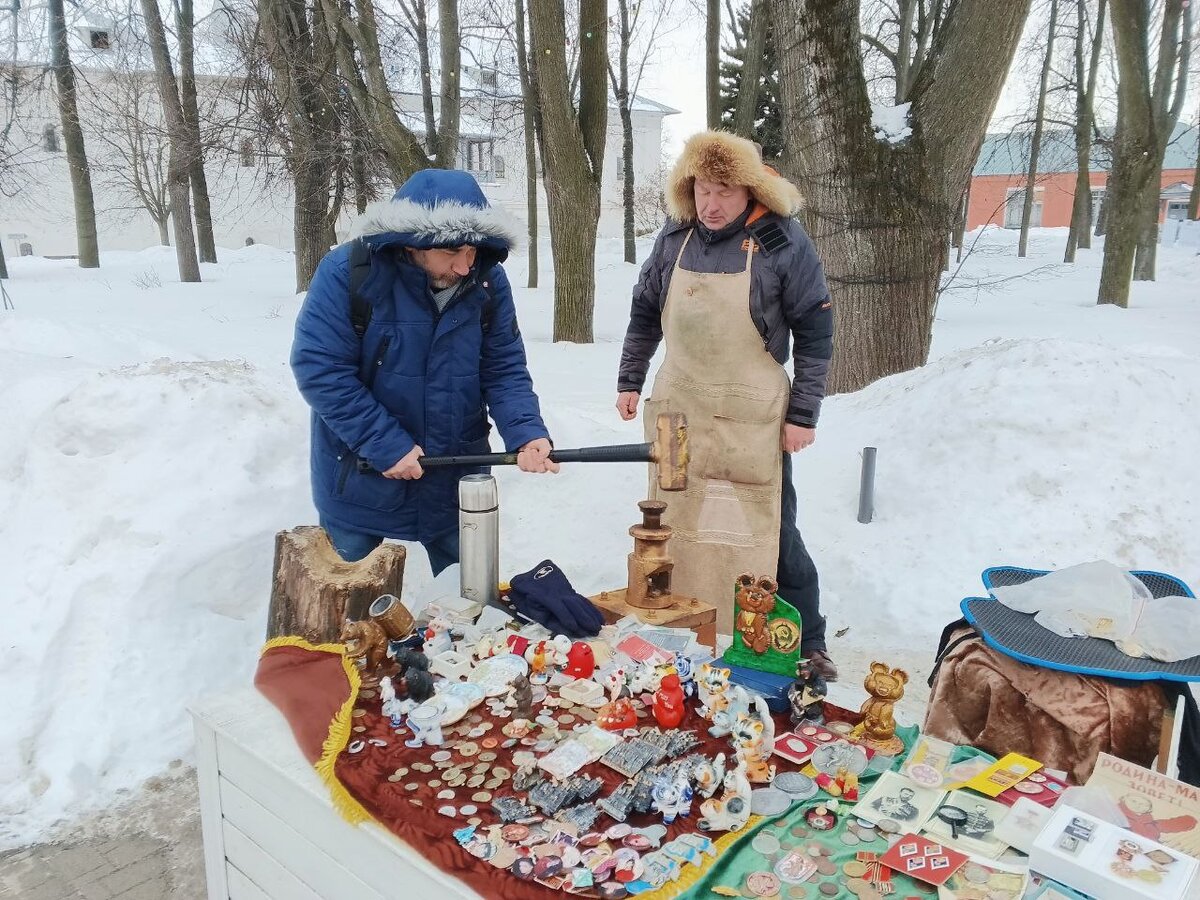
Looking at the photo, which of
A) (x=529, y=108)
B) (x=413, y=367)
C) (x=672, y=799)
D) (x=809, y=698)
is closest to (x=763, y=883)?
(x=672, y=799)

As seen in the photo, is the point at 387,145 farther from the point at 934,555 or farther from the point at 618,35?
the point at 618,35

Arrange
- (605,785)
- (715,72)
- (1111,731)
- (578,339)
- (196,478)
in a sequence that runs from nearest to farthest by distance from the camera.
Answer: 1. (605,785)
2. (1111,731)
3. (196,478)
4. (578,339)
5. (715,72)

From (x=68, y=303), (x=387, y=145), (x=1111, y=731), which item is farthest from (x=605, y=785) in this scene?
(x=68, y=303)

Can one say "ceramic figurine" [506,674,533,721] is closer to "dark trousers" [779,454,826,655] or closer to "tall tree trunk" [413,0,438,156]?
"dark trousers" [779,454,826,655]

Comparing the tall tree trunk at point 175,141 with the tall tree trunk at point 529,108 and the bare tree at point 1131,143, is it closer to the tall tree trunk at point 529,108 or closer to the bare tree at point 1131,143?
the tall tree trunk at point 529,108

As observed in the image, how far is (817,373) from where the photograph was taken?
3137 mm

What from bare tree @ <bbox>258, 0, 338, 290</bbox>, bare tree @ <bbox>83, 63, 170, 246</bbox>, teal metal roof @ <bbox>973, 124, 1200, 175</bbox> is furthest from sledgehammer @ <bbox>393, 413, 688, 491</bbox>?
teal metal roof @ <bbox>973, 124, 1200, 175</bbox>

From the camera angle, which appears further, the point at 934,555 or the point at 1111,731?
the point at 934,555

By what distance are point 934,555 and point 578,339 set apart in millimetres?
6385

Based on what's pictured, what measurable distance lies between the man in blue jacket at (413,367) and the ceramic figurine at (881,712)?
3.91ft

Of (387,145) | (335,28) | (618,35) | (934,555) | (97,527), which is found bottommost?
(934,555)

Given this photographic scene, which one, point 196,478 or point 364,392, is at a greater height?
point 364,392

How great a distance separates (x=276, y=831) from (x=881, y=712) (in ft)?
4.36

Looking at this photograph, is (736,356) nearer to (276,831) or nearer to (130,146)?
(276,831)
